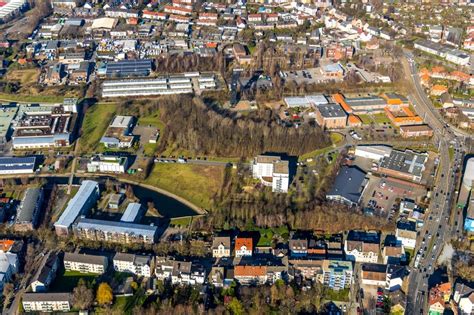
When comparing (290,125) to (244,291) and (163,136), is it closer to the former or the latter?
(163,136)

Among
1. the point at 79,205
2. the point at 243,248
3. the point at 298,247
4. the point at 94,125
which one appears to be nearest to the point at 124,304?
the point at 243,248

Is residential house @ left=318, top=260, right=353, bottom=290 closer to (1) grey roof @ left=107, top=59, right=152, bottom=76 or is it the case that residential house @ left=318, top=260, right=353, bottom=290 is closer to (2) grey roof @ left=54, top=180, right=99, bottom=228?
(2) grey roof @ left=54, top=180, right=99, bottom=228

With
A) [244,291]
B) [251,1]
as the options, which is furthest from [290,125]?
[251,1]

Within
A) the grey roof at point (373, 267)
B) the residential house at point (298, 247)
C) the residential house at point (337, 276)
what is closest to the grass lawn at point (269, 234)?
the residential house at point (298, 247)

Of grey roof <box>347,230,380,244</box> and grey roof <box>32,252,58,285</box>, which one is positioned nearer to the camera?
grey roof <box>32,252,58,285</box>

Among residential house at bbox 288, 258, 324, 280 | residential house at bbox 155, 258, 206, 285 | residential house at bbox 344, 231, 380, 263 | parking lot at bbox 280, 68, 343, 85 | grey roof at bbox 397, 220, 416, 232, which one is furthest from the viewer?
parking lot at bbox 280, 68, 343, 85

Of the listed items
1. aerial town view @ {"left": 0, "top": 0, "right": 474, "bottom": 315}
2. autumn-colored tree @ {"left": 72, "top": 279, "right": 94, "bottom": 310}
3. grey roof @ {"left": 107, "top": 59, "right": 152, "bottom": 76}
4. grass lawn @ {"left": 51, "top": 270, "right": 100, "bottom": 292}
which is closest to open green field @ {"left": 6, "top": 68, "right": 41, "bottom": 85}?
aerial town view @ {"left": 0, "top": 0, "right": 474, "bottom": 315}
